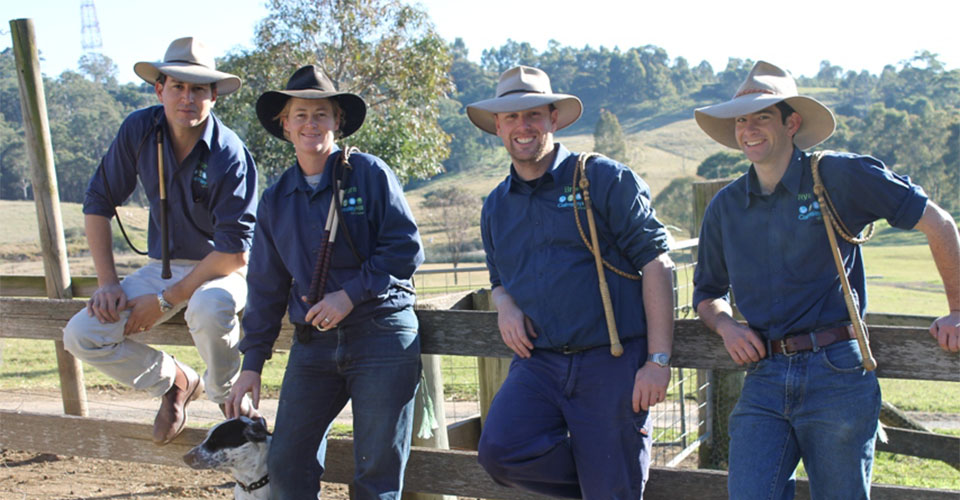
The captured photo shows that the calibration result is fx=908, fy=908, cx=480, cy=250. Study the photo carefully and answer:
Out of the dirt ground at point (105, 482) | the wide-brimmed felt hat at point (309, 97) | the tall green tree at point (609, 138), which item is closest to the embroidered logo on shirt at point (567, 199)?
the wide-brimmed felt hat at point (309, 97)

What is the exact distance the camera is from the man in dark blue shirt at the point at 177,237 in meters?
4.17

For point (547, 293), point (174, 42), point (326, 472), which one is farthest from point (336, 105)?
point (326, 472)

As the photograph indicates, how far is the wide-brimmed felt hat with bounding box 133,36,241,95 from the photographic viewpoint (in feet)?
13.9

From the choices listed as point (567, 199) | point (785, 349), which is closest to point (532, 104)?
point (567, 199)

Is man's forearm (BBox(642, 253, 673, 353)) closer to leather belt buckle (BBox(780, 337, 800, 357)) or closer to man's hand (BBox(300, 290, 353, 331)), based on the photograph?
leather belt buckle (BBox(780, 337, 800, 357))

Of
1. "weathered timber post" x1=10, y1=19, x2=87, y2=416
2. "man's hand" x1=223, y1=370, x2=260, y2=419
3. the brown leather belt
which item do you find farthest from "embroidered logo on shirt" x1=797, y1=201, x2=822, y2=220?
"weathered timber post" x1=10, y1=19, x2=87, y2=416

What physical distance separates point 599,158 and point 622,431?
1057mm

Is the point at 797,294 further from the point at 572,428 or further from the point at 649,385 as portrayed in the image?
the point at 572,428

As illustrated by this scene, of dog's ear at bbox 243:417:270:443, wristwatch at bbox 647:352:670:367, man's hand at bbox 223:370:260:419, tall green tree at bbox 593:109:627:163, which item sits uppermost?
wristwatch at bbox 647:352:670:367

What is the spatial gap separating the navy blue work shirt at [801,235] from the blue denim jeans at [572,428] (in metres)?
0.48

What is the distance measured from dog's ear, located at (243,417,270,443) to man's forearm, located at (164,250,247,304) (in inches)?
30.4

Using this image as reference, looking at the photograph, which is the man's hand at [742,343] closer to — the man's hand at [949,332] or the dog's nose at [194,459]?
the man's hand at [949,332]

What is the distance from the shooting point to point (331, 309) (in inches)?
141

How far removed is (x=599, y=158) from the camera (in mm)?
3568
